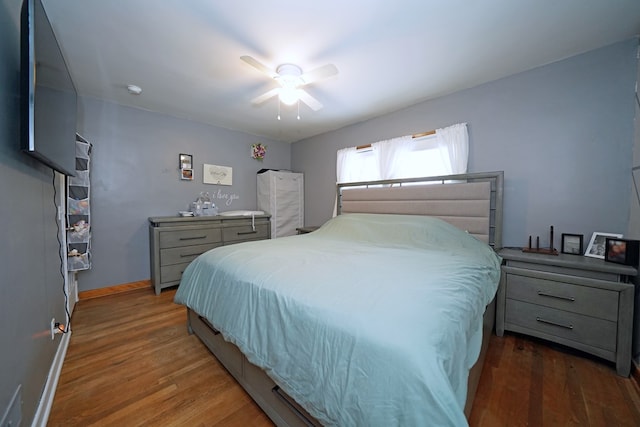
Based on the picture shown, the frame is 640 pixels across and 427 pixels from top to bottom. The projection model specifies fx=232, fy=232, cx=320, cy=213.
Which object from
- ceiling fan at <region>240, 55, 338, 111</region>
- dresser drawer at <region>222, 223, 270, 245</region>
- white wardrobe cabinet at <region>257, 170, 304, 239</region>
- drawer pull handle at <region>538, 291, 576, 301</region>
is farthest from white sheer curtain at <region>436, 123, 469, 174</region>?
dresser drawer at <region>222, 223, 270, 245</region>

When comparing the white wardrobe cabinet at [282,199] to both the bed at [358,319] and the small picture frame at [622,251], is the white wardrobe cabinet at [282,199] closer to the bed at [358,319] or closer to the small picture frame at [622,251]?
the bed at [358,319]

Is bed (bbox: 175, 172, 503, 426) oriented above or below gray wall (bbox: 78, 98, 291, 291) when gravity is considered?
below

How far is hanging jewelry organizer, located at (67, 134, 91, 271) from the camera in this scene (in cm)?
218

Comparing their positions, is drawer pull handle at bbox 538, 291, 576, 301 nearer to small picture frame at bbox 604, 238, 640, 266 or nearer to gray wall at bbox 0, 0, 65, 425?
small picture frame at bbox 604, 238, 640, 266

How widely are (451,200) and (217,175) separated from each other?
321cm

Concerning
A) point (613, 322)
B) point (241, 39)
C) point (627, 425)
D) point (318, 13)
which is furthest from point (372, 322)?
point (241, 39)

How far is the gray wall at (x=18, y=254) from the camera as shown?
2.84ft

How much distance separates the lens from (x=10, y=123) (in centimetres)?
95

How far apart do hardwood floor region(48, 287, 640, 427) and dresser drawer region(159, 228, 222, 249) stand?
1.08m

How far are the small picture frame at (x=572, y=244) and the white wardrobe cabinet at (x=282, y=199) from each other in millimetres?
3314

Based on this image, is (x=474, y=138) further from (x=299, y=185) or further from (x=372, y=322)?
(x=299, y=185)

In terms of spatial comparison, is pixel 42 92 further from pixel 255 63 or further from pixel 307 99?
pixel 307 99

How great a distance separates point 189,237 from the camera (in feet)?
9.75

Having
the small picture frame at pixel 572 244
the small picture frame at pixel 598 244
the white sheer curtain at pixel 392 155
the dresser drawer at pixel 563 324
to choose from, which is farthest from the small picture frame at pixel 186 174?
the small picture frame at pixel 598 244
